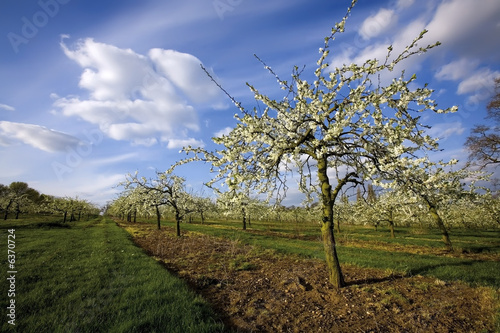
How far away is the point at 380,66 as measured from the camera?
5.75m

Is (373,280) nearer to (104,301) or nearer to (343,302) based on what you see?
(343,302)

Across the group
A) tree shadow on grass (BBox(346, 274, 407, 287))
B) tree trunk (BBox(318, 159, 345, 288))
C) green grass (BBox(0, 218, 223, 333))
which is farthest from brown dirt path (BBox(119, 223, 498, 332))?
green grass (BBox(0, 218, 223, 333))

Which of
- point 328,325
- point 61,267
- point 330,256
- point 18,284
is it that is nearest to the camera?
point 328,325

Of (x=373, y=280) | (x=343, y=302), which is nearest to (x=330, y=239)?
(x=343, y=302)

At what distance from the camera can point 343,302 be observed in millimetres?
6430

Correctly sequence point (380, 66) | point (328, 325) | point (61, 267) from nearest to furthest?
point (328, 325), point (380, 66), point (61, 267)

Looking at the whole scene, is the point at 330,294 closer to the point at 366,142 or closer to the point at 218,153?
the point at 366,142

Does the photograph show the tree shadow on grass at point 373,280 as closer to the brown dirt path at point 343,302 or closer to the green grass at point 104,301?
the brown dirt path at point 343,302

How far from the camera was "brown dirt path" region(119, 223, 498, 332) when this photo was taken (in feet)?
17.3

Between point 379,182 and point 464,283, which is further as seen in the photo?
point 464,283

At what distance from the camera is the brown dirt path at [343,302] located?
529 centimetres

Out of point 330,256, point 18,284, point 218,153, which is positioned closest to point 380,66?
point 218,153

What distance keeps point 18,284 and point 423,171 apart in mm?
14798

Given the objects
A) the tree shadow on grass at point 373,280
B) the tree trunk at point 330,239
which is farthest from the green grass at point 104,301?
the tree shadow on grass at point 373,280
